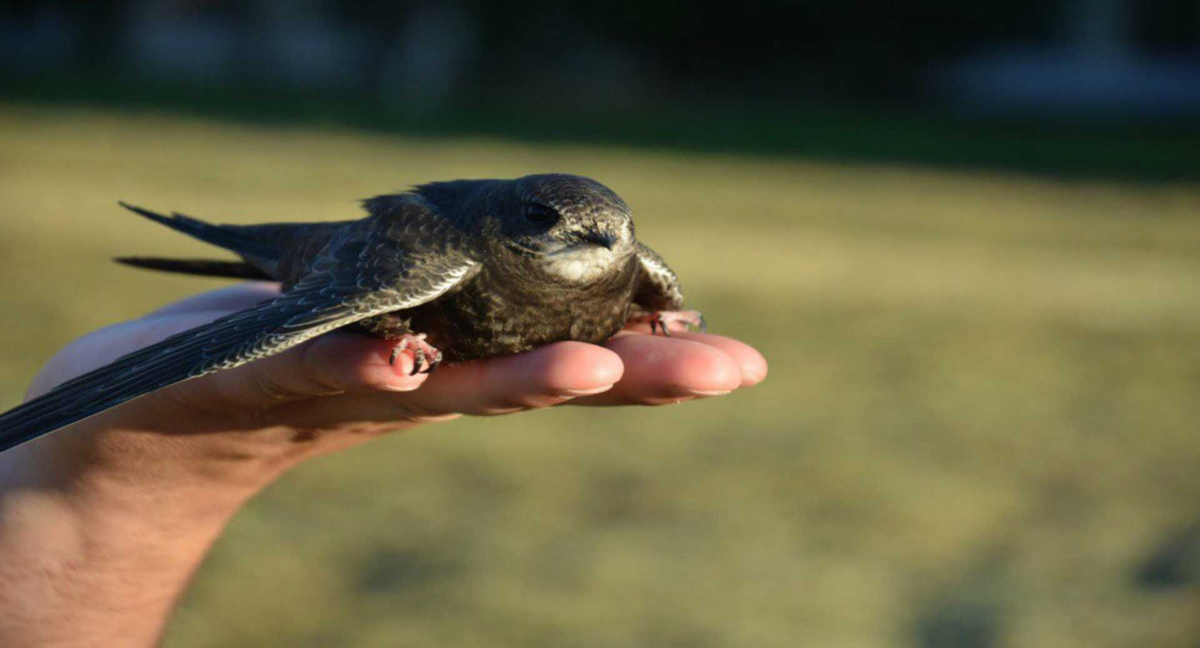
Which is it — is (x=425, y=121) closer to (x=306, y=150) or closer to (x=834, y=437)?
(x=306, y=150)

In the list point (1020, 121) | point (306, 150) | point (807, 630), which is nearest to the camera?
point (807, 630)

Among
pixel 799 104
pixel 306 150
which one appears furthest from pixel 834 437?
pixel 799 104

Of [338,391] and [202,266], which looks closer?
[338,391]

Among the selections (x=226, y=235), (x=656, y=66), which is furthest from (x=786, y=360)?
(x=656, y=66)

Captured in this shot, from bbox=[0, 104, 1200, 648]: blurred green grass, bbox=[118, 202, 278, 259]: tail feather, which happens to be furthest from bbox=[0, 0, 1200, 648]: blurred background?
bbox=[118, 202, 278, 259]: tail feather

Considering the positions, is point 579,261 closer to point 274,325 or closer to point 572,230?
point 572,230

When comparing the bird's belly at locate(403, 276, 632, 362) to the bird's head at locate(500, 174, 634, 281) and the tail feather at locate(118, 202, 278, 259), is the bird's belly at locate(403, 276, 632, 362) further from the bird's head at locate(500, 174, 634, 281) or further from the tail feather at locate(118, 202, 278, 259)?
the tail feather at locate(118, 202, 278, 259)
